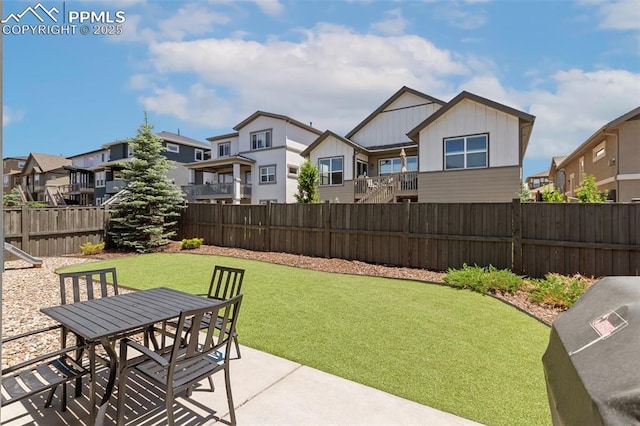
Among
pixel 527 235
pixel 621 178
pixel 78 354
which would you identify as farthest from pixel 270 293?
pixel 621 178

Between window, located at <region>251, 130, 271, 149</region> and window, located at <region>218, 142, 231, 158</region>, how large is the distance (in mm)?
3288

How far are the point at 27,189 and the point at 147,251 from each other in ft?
147

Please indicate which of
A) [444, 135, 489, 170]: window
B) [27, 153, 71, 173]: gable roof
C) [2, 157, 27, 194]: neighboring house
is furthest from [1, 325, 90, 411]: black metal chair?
[2, 157, 27, 194]: neighboring house

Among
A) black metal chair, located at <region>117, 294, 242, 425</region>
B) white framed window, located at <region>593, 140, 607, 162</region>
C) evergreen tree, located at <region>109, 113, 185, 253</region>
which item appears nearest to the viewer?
black metal chair, located at <region>117, 294, 242, 425</region>

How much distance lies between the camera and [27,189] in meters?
43.2

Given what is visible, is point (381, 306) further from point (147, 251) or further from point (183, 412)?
point (147, 251)

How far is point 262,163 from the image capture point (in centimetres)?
2603

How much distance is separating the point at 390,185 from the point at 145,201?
12.5m

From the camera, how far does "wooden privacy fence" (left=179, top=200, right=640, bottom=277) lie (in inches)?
274

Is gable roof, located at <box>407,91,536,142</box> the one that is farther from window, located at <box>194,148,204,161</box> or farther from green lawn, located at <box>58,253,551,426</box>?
window, located at <box>194,148,204,161</box>

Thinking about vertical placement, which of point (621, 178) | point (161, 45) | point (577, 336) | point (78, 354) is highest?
point (161, 45)

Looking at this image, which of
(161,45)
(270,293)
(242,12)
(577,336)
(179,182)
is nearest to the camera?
(577,336)

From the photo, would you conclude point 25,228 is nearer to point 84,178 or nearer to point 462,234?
point 462,234

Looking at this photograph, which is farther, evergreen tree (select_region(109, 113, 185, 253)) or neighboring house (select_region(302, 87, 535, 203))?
neighboring house (select_region(302, 87, 535, 203))
